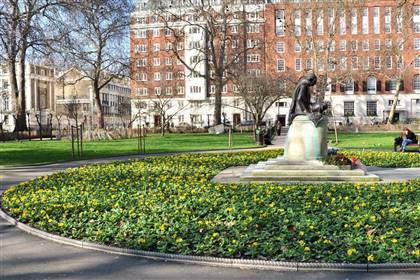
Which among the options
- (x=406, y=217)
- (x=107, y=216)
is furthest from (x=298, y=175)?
(x=107, y=216)

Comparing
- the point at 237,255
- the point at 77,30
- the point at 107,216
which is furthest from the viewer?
the point at 77,30

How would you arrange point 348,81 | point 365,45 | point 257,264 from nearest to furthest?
point 257,264 → point 348,81 → point 365,45

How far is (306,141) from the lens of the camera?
14.2m

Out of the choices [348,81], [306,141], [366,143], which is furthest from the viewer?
[348,81]

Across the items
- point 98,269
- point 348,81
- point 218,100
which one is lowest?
point 98,269

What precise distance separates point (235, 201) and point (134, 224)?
7.83 feet

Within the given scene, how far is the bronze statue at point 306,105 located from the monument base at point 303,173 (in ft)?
4.18

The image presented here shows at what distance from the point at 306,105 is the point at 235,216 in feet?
21.7

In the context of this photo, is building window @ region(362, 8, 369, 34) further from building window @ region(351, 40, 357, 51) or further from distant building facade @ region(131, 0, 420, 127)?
building window @ region(351, 40, 357, 51)

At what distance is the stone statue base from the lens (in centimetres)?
1406

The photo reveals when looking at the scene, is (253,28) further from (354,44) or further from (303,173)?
(303,173)

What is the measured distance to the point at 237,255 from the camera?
6594 millimetres

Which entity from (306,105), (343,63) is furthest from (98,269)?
(343,63)

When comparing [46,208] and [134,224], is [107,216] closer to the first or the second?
[134,224]
